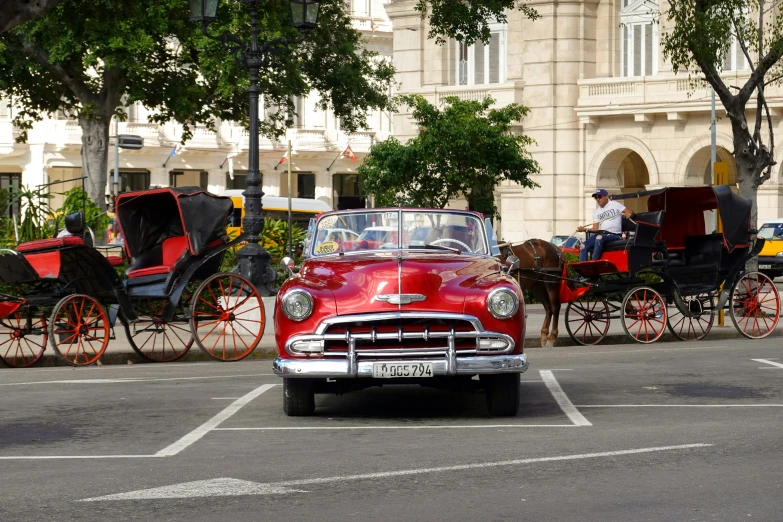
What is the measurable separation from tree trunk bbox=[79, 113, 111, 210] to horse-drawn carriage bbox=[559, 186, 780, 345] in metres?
14.8

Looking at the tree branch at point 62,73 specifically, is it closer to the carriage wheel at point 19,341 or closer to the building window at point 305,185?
the carriage wheel at point 19,341

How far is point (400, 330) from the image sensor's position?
37.0 feet

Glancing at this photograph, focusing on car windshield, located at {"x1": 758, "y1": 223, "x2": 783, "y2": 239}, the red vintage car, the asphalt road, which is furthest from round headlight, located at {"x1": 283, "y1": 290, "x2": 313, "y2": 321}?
car windshield, located at {"x1": 758, "y1": 223, "x2": 783, "y2": 239}

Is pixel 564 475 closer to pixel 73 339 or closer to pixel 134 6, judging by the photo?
pixel 73 339

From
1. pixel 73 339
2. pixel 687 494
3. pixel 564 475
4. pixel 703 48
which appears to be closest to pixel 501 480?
pixel 564 475

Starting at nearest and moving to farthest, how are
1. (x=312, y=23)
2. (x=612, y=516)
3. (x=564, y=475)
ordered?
1. (x=612, y=516)
2. (x=564, y=475)
3. (x=312, y=23)

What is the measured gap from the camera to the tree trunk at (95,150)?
32.8 m

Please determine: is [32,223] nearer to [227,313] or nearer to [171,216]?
[171,216]

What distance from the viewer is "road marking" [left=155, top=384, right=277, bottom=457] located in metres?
10.1

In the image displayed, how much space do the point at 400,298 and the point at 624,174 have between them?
4290cm

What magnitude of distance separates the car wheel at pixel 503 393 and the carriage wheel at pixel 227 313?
6352mm

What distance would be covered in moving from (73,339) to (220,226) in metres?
2.15

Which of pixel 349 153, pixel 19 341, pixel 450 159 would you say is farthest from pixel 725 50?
pixel 349 153

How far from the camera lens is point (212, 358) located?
18.3 metres
